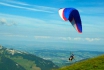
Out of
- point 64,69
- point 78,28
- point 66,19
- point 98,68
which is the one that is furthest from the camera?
point 64,69

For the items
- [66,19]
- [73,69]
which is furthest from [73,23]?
[73,69]

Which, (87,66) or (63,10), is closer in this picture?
(63,10)

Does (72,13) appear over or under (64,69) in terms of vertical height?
over

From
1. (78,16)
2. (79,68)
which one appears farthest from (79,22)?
(79,68)

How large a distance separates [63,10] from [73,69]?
13.0 m

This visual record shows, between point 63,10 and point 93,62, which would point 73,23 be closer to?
point 63,10

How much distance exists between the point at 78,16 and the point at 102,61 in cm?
1396

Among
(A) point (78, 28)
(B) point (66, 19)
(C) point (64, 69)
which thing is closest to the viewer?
(B) point (66, 19)

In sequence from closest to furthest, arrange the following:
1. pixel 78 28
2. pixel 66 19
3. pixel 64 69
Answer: pixel 66 19 < pixel 78 28 < pixel 64 69

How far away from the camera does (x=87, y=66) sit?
4428 centimetres

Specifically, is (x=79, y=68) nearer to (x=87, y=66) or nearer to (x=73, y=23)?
(x=87, y=66)

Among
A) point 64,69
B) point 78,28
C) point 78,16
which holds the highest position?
point 78,16

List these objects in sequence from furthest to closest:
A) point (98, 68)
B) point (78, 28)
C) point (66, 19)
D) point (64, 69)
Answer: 1. point (64, 69)
2. point (98, 68)
3. point (78, 28)
4. point (66, 19)

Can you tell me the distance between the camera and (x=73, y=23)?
132ft
